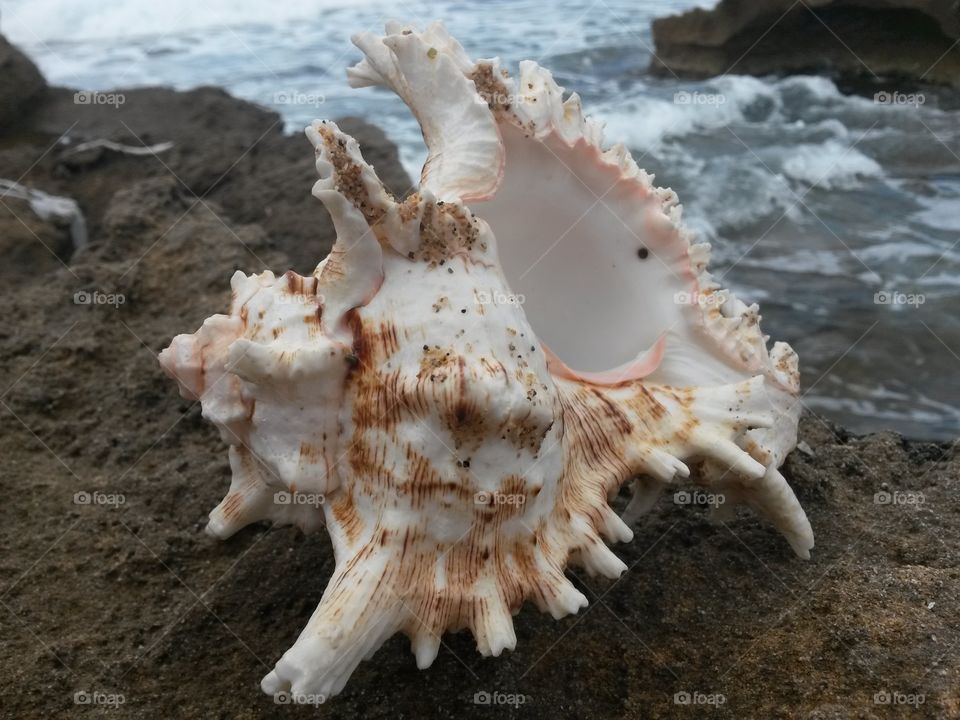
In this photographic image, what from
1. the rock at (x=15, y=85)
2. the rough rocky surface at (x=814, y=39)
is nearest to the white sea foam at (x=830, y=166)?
the rough rocky surface at (x=814, y=39)

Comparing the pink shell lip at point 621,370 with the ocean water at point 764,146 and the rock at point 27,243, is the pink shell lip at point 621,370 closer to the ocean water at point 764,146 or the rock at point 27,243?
the ocean water at point 764,146

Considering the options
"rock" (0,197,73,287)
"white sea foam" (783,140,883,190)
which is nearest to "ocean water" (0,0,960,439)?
"white sea foam" (783,140,883,190)

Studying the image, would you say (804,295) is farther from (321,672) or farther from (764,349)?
(321,672)

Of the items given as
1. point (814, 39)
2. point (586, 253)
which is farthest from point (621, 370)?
point (814, 39)

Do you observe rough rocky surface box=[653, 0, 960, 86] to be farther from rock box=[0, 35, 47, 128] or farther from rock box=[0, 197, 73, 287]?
rock box=[0, 197, 73, 287]

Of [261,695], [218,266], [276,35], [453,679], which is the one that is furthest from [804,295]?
[276,35]

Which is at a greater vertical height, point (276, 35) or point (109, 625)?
point (109, 625)
